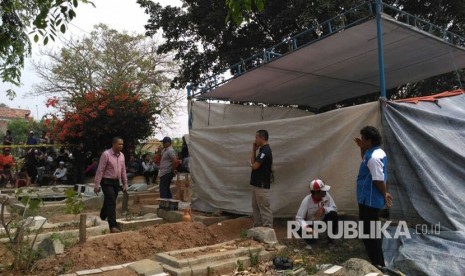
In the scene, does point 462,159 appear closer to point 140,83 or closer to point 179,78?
point 179,78

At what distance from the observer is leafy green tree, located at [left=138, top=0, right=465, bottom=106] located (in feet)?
36.4

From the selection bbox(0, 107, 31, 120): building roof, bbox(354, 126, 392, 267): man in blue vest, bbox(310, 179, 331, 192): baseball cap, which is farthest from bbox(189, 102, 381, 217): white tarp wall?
bbox(0, 107, 31, 120): building roof

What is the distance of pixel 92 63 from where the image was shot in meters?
23.7

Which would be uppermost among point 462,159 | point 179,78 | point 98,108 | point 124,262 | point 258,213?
point 179,78

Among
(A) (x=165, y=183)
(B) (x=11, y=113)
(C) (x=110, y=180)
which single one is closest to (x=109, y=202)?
(C) (x=110, y=180)

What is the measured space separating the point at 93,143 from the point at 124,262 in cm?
902

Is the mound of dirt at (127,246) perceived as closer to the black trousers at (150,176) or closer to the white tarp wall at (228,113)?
the white tarp wall at (228,113)

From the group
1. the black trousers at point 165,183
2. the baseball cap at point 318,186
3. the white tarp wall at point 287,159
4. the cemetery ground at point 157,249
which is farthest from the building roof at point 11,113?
the baseball cap at point 318,186

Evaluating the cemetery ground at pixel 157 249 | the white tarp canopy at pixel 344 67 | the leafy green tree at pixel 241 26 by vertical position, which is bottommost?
the cemetery ground at pixel 157 249

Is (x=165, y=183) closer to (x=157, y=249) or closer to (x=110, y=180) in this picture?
(x=110, y=180)

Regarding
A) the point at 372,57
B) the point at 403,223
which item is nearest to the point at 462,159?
the point at 403,223

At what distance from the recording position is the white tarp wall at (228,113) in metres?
9.02

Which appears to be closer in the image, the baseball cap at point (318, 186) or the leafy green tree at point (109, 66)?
the baseball cap at point (318, 186)

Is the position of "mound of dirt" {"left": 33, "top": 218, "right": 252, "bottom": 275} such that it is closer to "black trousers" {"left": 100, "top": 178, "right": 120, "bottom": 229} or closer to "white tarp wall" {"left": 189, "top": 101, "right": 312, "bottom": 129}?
"black trousers" {"left": 100, "top": 178, "right": 120, "bottom": 229}
